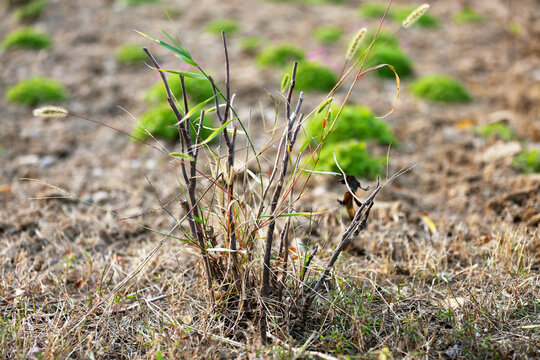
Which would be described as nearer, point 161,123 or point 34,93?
point 161,123

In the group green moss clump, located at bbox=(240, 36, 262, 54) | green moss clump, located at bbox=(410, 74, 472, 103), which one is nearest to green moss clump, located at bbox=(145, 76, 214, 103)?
green moss clump, located at bbox=(240, 36, 262, 54)

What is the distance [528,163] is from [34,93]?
470cm

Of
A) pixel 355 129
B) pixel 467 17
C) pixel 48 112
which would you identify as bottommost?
pixel 355 129

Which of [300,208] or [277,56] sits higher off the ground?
[277,56]

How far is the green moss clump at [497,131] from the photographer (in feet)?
12.5

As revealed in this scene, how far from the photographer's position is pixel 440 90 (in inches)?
184

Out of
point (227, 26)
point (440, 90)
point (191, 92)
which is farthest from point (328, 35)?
point (191, 92)

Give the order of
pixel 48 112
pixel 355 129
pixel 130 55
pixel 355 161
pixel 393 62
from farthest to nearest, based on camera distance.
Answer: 1. pixel 130 55
2. pixel 393 62
3. pixel 355 129
4. pixel 355 161
5. pixel 48 112

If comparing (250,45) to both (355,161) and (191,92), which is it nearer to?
(191,92)

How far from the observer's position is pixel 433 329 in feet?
5.86

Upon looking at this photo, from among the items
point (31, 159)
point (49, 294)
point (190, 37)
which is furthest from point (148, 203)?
point (190, 37)

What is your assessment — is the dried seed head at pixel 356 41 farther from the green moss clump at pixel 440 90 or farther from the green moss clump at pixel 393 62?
the green moss clump at pixel 393 62

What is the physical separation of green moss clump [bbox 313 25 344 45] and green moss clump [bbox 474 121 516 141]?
2747mm

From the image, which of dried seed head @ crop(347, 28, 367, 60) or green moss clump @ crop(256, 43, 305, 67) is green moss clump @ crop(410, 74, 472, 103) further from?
dried seed head @ crop(347, 28, 367, 60)
